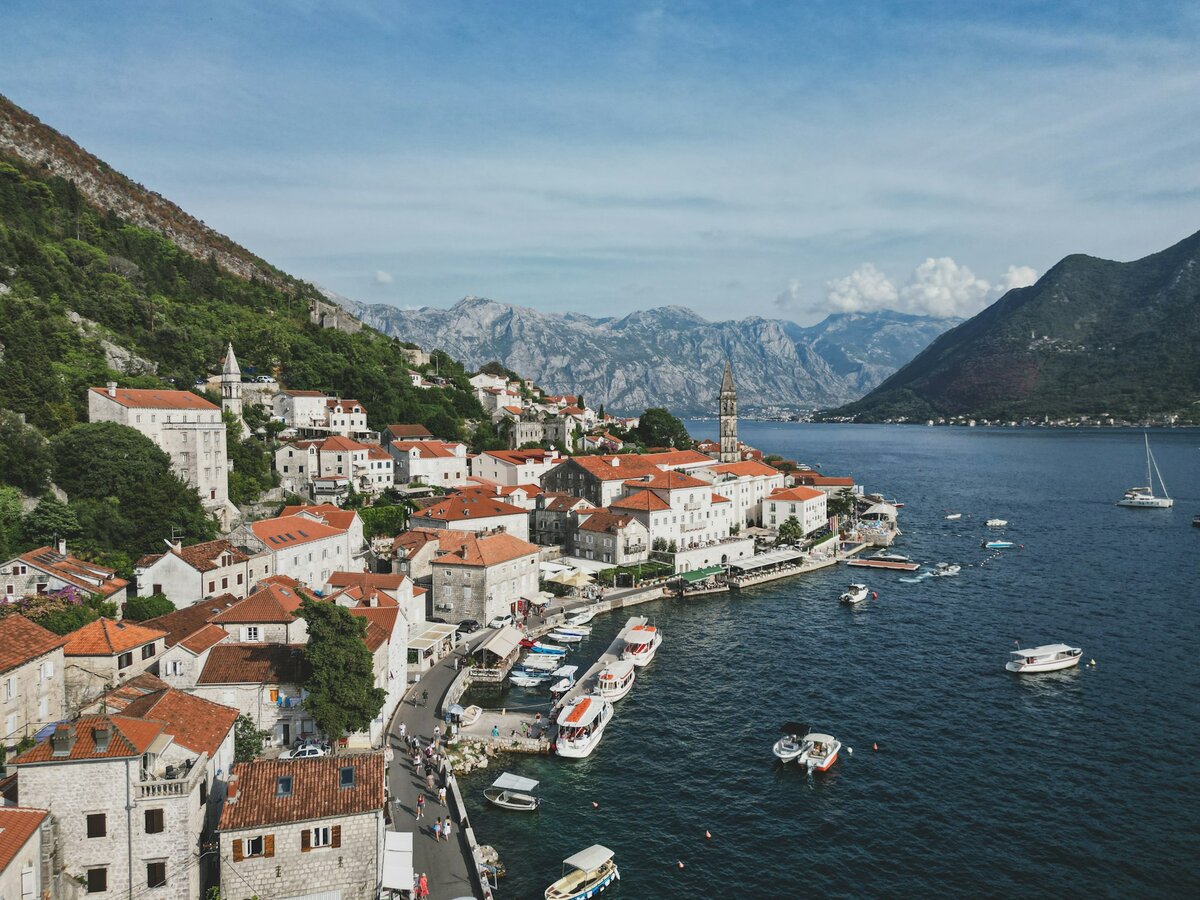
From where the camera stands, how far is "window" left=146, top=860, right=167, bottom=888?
21.4 metres

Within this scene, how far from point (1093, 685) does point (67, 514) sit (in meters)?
62.2

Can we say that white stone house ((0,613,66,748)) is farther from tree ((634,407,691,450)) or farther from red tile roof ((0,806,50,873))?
tree ((634,407,691,450))

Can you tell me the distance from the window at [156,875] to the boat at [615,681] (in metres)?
23.6

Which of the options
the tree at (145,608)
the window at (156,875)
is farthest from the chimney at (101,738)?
the tree at (145,608)

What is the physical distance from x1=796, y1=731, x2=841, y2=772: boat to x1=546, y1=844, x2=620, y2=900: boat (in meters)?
11.5

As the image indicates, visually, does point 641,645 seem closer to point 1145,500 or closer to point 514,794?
point 514,794

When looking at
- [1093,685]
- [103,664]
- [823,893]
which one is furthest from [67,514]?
[1093,685]

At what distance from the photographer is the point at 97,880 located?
69.1 feet

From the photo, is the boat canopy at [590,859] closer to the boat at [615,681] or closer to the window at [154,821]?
the window at [154,821]

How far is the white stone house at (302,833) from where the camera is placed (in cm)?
2181

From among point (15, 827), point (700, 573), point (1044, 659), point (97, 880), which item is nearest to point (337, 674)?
point (97, 880)

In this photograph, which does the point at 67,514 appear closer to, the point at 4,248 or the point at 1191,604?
the point at 4,248

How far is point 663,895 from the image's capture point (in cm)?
2564

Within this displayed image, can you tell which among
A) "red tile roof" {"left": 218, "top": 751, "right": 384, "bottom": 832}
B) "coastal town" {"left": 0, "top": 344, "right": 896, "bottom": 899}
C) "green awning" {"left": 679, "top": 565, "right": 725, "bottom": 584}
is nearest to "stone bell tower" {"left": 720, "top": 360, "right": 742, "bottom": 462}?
"coastal town" {"left": 0, "top": 344, "right": 896, "bottom": 899}
